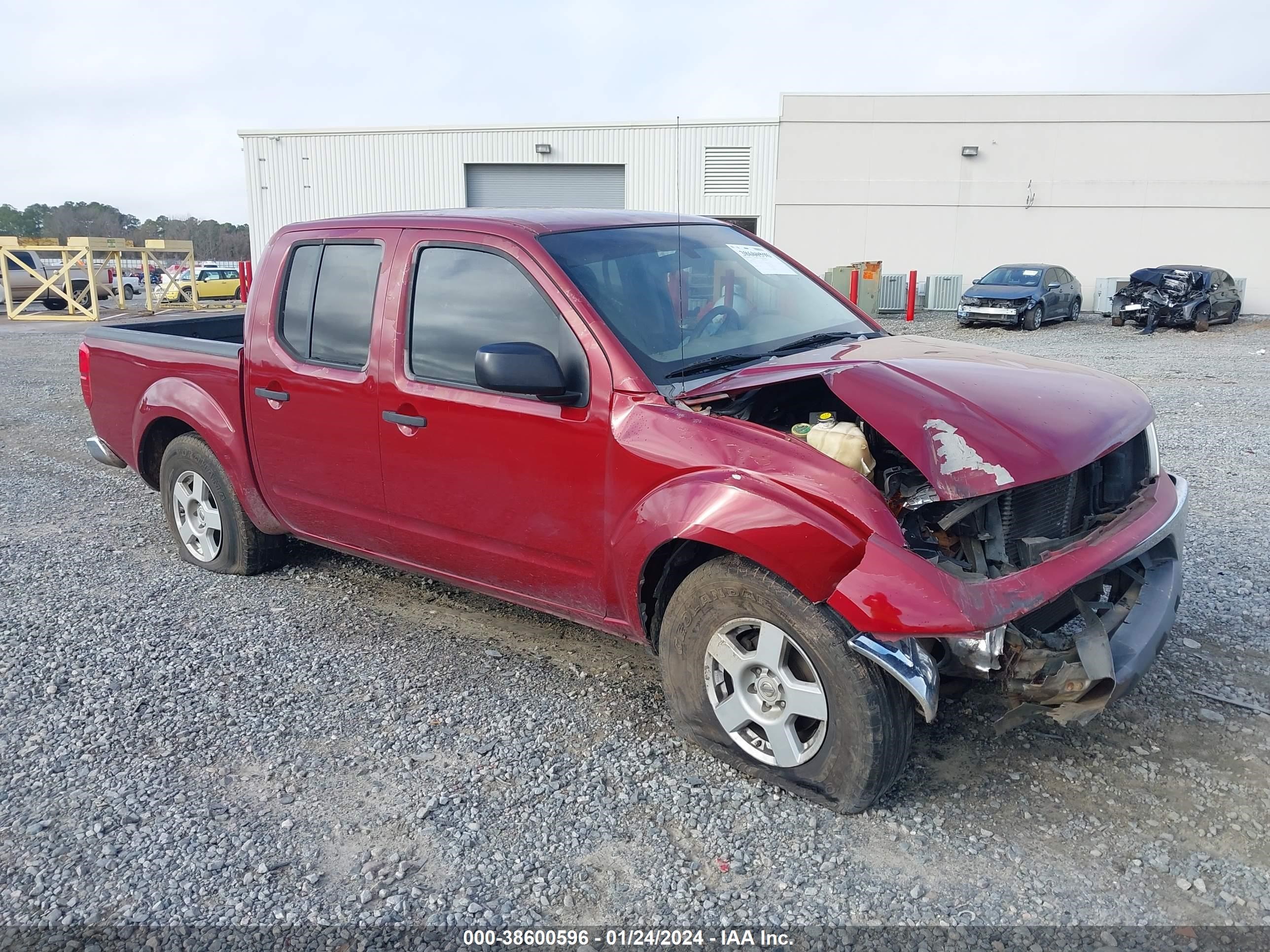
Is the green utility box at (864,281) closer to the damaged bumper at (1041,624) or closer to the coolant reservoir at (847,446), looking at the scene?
the damaged bumper at (1041,624)

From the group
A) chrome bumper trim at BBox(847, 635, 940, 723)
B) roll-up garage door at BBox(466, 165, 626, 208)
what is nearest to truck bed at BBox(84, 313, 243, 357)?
chrome bumper trim at BBox(847, 635, 940, 723)

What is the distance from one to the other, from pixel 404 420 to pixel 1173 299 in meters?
22.2

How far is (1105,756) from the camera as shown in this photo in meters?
3.40

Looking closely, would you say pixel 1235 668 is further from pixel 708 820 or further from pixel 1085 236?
pixel 1085 236

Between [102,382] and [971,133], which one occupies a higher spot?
[971,133]

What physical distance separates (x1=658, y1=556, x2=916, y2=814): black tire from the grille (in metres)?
→ 0.63

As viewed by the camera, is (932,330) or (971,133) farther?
(971,133)

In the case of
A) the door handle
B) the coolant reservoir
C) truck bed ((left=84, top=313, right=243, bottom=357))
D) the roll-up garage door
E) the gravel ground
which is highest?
the roll-up garage door

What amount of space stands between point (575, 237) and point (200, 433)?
250 centimetres

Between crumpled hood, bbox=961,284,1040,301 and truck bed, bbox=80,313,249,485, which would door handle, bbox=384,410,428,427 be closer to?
truck bed, bbox=80,313,249,485

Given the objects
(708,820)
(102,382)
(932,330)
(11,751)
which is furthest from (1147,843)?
(932,330)

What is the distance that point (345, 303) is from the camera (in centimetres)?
434

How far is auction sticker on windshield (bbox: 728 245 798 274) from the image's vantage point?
4363 millimetres

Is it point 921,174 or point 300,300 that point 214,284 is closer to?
point 921,174
